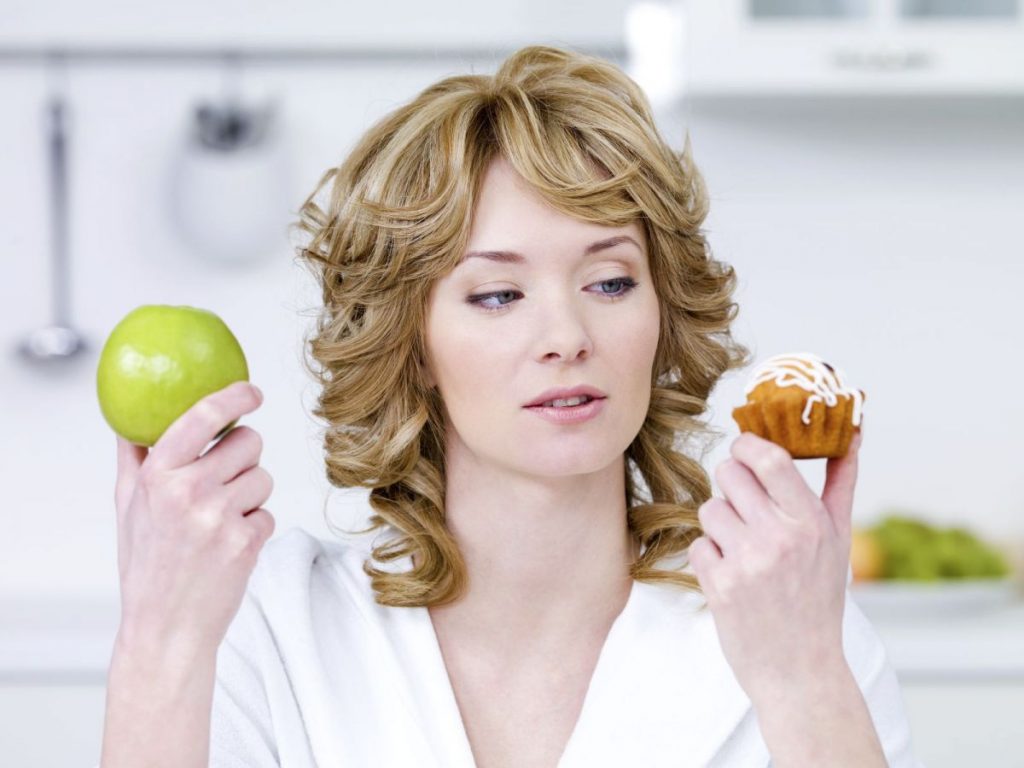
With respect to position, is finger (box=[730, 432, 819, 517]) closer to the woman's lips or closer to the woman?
the woman

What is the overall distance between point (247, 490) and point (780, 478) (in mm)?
464

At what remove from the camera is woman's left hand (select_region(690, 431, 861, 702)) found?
1.21 meters

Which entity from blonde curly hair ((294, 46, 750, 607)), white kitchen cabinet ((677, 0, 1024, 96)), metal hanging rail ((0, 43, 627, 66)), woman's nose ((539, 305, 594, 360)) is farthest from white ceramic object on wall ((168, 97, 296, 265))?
woman's nose ((539, 305, 594, 360))

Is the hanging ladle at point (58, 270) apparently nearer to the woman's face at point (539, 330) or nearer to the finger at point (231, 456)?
the woman's face at point (539, 330)

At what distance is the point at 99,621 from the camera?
2787 mm

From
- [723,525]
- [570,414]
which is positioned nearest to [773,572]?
[723,525]

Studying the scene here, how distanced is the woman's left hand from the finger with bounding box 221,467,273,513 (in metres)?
0.40

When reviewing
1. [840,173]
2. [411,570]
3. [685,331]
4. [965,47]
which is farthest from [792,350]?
[411,570]

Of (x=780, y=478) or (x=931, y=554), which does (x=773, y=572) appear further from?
(x=931, y=554)

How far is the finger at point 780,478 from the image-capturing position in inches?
47.3

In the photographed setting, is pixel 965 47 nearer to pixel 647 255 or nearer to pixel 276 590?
pixel 647 255

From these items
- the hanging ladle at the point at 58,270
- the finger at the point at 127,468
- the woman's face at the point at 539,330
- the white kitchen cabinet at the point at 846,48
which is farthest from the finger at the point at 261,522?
the hanging ladle at the point at 58,270

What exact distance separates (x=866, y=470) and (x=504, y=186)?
191 centimetres

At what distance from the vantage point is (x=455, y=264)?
1535mm
